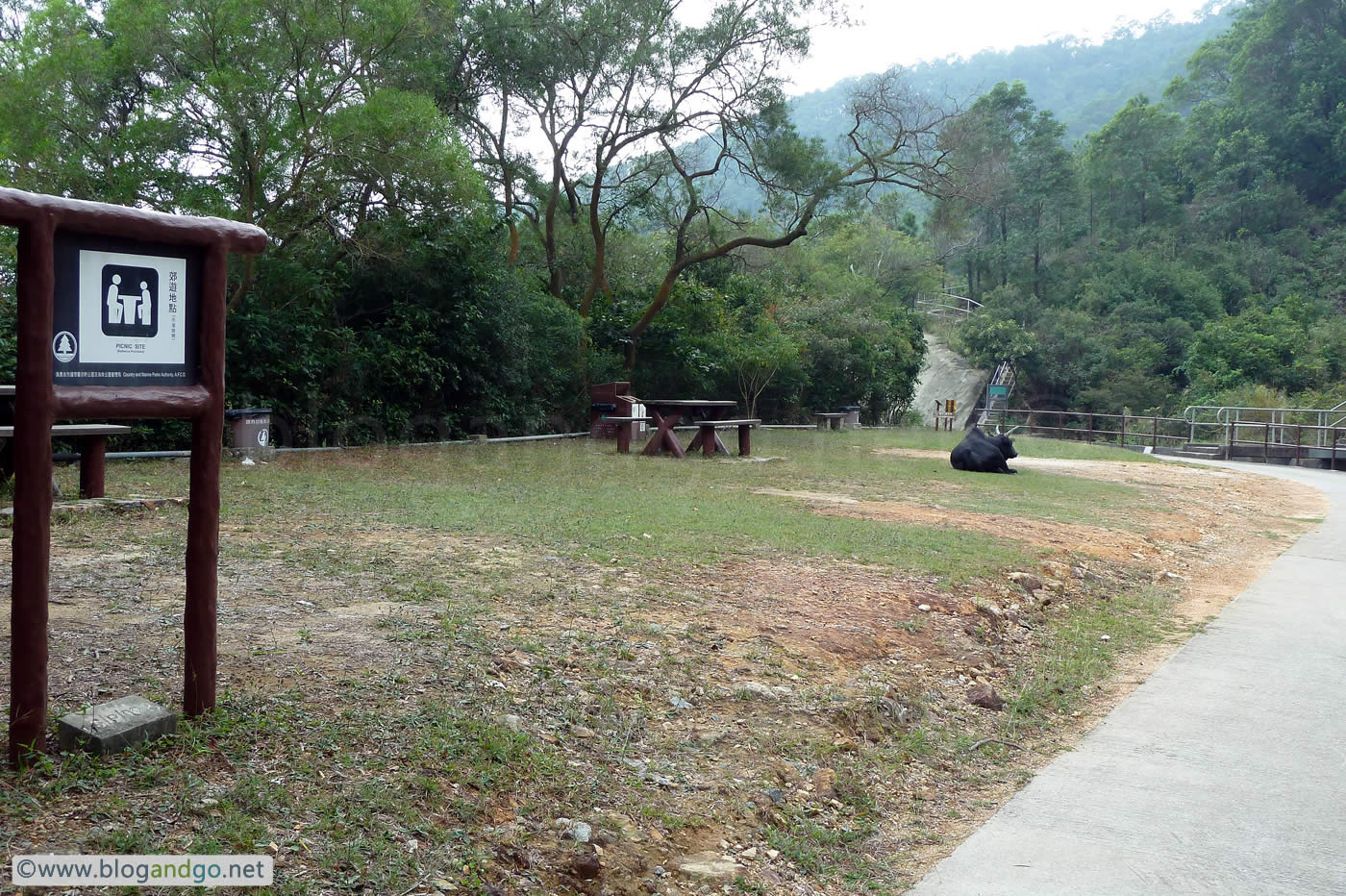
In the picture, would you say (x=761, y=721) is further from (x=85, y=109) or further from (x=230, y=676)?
(x=85, y=109)

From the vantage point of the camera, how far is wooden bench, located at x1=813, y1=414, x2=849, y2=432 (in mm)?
27469

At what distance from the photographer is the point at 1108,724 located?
4.68 m

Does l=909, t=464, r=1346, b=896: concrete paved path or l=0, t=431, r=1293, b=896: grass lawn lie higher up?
l=0, t=431, r=1293, b=896: grass lawn

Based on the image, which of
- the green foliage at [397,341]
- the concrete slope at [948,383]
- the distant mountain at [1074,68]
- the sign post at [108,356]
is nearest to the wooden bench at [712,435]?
the green foliage at [397,341]

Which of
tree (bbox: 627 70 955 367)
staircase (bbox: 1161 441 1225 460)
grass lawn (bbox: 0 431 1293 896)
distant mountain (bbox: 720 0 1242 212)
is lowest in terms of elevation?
grass lawn (bbox: 0 431 1293 896)

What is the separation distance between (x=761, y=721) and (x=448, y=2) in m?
14.6

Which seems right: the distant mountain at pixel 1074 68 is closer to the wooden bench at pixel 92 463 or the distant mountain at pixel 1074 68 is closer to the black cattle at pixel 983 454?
the black cattle at pixel 983 454

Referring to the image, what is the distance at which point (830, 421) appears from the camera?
1095 inches

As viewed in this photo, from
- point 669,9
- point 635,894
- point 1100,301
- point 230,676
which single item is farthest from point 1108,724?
point 1100,301

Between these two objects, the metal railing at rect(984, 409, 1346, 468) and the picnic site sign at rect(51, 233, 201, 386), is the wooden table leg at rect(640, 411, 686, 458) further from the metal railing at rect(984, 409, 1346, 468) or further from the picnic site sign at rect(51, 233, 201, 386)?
the metal railing at rect(984, 409, 1346, 468)

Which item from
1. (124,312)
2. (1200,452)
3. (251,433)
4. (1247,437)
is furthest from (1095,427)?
(124,312)

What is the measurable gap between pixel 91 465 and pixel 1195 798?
7.85 meters

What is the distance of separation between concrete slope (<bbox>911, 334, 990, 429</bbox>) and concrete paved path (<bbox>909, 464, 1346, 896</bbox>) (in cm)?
3858

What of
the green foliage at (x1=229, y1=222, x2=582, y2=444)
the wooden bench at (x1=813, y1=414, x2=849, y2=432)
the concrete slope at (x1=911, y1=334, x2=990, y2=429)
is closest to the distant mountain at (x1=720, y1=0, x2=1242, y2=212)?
the concrete slope at (x1=911, y1=334, x2=990, y2=429)
